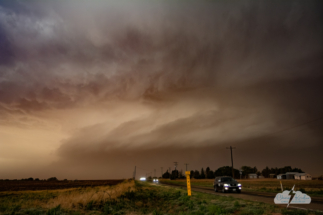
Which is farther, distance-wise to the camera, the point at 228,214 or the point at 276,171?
the point at 276,171

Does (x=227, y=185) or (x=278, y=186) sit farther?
(x=278, y=186)

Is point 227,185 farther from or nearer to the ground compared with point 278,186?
farther from the ground

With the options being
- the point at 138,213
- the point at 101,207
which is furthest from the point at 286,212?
the point at 101,207

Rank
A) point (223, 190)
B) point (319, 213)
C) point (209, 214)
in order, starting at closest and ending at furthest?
point (319, 213) < point (209, 214) < point (223, 190)

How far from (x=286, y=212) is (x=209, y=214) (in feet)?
12.4

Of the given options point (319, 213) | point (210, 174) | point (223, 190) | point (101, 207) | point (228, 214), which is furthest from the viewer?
point (210, 174)

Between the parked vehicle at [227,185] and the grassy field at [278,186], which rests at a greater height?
the parked vehicle at [227,185]

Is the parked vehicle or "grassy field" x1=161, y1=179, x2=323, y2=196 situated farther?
"grassy field" x1=161, y1=179, x2=323, y2=196

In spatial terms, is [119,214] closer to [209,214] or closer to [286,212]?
[209,214]

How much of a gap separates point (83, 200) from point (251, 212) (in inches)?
442

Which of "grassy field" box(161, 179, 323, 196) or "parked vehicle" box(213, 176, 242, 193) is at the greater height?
"parked vehicle" box(213, 176, 242, 193)

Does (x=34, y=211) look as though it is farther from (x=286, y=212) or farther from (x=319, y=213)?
(x=319, y=213)

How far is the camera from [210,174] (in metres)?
177

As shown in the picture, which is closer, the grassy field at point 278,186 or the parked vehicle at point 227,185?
the parked vehicle at point 227,185
